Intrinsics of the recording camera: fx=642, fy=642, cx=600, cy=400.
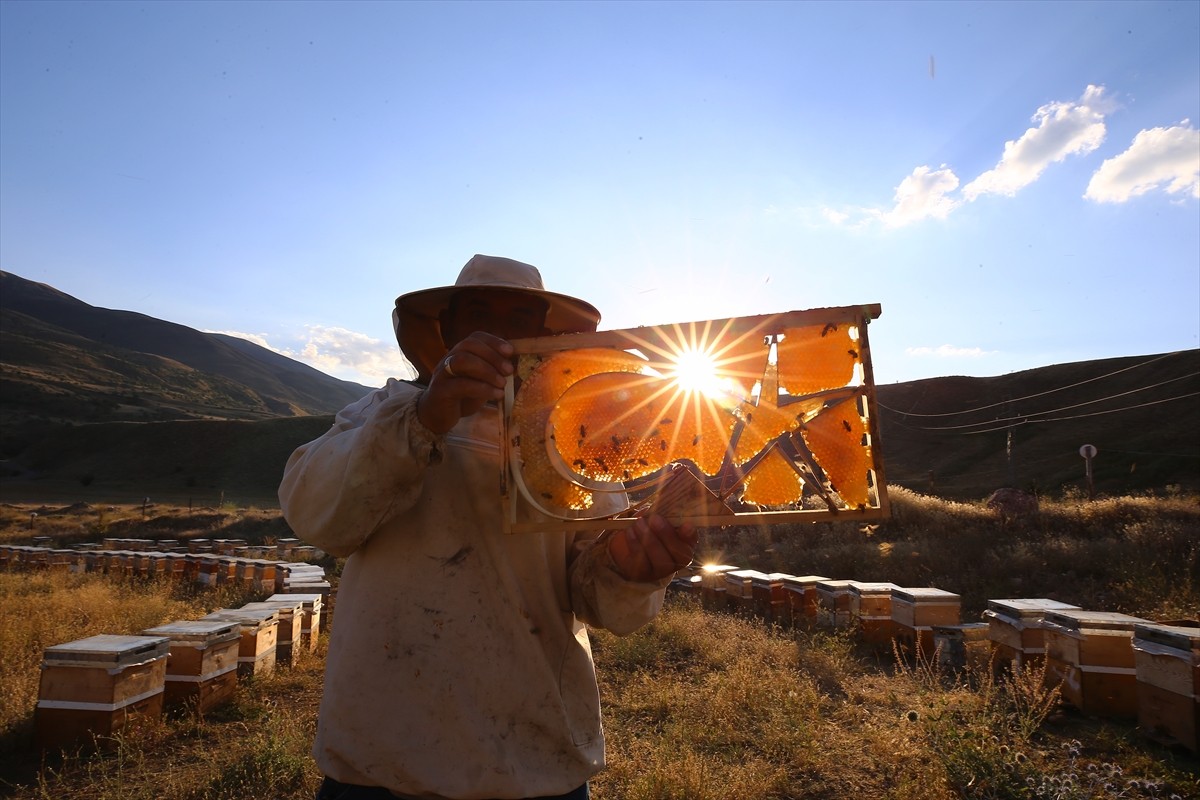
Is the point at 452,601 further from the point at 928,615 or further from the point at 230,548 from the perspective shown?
the point at 230,548

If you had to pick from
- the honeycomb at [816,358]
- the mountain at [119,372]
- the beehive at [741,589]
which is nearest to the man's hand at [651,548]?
the honeycomb at [816,358]

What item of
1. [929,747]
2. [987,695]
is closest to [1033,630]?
[987,695]

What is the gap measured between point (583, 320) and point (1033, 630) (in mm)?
6394

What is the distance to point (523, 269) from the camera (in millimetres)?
2510

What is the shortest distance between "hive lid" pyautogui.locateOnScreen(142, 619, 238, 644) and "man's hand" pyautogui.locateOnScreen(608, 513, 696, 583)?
555 centimetres

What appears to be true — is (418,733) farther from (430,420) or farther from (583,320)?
(583,320)

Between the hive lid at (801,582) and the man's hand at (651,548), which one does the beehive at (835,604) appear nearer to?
the hive lid at (801,582)

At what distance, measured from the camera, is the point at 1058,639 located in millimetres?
6199

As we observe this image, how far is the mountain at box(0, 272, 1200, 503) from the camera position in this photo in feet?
134

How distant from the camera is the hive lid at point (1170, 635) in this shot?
16.2 ft

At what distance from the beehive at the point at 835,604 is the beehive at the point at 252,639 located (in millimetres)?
7247

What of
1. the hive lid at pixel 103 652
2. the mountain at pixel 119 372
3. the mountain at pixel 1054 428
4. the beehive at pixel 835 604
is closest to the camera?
the hive lid at pixel 103 652

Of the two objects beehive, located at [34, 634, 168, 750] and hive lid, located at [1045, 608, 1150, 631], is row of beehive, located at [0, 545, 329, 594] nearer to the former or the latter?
beehive, located at [34, 634, 168, 750]

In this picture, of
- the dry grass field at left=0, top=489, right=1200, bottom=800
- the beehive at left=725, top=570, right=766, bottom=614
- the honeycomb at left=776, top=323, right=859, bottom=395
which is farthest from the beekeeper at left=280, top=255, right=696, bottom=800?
the beehive at left=725, top=570, right=766, bottom=614
